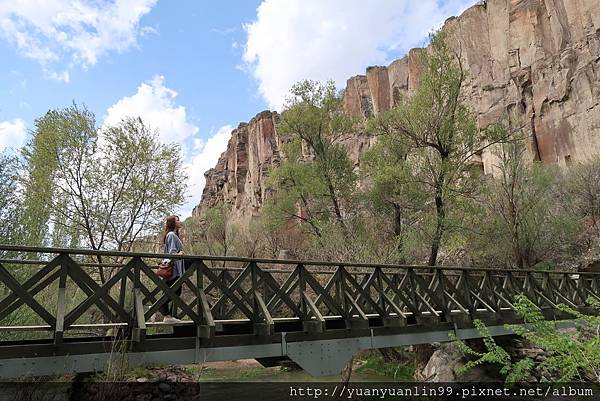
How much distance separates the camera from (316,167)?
71.9 feet

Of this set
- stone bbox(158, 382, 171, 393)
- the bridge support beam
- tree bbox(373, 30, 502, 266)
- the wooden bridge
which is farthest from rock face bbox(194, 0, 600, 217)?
stone bbox(158, 382, 171, 393)

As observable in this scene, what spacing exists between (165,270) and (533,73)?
4054 centimetres

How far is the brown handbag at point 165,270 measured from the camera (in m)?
6.57

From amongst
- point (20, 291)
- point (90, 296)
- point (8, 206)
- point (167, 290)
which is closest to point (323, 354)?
point (167, 290)

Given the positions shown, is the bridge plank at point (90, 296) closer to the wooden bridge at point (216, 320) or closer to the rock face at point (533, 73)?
the wooden bridge at point (216, 320)

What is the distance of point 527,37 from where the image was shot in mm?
39438

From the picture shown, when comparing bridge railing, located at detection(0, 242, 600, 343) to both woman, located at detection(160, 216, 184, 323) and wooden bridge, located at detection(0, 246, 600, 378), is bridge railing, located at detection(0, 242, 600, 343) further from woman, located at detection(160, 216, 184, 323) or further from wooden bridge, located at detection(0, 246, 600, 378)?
woman, located at detection(160, 216, 184, 323)

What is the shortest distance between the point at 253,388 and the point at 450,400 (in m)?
6.42

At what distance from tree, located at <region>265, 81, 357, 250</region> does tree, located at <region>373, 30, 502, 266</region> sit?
4811 mm

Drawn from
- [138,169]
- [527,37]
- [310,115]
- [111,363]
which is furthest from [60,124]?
[527,37]

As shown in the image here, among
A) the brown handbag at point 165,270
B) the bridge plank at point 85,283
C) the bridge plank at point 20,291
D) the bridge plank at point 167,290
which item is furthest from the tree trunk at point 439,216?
the bridge plank at point 20,291

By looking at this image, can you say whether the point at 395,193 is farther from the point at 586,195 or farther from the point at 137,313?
the point at 137,313

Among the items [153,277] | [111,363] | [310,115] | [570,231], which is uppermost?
[310,115]

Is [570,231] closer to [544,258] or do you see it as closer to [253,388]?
[544,258]
